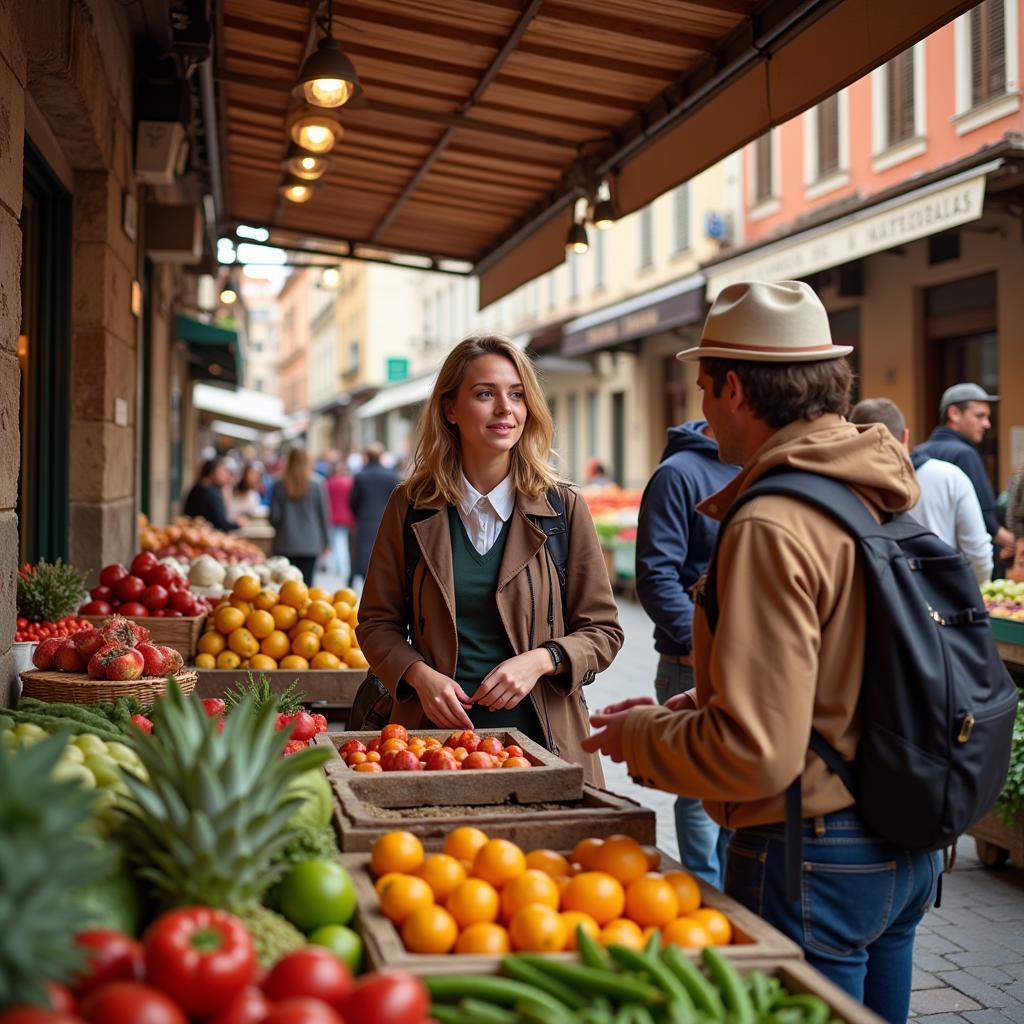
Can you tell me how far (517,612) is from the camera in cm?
363

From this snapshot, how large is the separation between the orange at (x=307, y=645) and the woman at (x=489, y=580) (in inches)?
78.0

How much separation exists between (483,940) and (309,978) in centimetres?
41

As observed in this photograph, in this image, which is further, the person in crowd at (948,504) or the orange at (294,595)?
the person in crowd at (948,504)

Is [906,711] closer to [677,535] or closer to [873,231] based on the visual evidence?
[677,535]

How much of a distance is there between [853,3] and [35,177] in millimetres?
3815

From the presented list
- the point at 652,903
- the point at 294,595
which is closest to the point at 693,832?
the point at 294,595

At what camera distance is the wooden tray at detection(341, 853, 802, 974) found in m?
1.89

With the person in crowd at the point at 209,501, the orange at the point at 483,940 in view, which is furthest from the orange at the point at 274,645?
the person in crowd at the point at 209,501

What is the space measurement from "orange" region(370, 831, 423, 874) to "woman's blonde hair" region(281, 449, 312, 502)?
34.7ft

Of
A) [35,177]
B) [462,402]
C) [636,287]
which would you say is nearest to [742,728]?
Result: [462,402]

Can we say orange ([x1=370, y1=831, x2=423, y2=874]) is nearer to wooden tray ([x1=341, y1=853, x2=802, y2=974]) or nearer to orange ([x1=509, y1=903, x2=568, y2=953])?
wooden tray ([x1=341, y1=853, x2=802, y2=974])

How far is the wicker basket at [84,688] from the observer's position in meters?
3.82

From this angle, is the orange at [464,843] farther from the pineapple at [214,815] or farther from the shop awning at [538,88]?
the shop awning at [538,88]

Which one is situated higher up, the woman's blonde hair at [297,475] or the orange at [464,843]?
the woman's blonde hair at [297,475]
